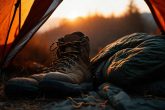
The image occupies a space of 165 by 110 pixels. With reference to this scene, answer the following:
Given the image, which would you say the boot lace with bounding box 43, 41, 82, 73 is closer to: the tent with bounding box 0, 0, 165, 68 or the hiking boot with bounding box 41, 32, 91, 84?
the hiking boot with bounding box 41, 32, 91, 84

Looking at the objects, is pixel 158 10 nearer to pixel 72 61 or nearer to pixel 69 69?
pixel 72 61

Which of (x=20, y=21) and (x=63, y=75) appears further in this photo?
(x=20, y=21)

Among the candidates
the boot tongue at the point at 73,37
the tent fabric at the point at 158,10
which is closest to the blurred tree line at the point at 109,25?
the tent fabric at the point at 158,10

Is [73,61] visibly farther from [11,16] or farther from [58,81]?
[11,16]

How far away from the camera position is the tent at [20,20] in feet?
10.0

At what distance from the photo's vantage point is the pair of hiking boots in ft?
7.14

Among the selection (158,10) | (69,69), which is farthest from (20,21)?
(158,10)

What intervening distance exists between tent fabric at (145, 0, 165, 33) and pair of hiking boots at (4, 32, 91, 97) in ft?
2.38

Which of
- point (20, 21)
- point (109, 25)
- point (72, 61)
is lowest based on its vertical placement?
point (72, 61)

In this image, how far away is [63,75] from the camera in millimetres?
2268

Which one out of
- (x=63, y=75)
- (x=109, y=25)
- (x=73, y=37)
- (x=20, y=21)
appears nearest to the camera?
(x=63, y=75)

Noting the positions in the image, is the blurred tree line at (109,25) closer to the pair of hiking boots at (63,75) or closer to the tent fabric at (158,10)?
the tent fabric at (158,10)

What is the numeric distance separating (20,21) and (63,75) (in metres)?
1.10

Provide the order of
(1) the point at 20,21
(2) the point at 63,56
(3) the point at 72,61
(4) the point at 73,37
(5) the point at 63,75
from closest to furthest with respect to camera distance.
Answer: (5) the point at 63,75, (3) the point at 72,61, (2) the point at 63,56, (4) the point at 73,37, (1) the point at 20,21
